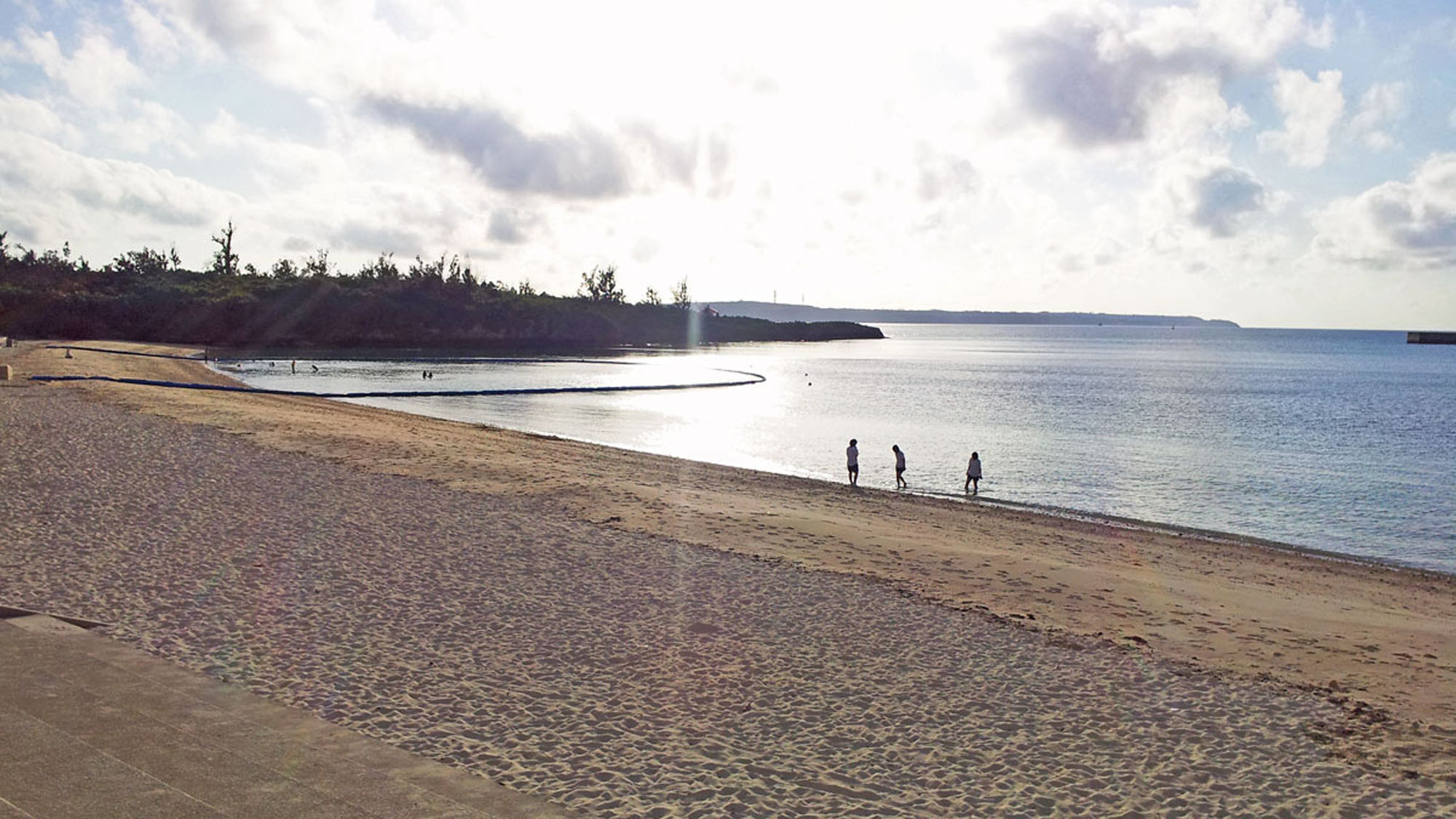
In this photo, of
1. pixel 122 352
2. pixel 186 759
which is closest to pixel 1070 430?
pixel 186 759

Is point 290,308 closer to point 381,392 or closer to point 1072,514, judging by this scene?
Result: point 381,392

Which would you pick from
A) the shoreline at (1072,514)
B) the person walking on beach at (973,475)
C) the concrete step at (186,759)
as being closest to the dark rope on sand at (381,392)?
the shoreline at (1072,514)

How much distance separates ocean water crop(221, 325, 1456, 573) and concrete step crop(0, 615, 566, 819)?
800 inches

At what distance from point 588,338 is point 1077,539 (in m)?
129

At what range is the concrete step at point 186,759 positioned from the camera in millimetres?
5074

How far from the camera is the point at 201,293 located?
4390 inches

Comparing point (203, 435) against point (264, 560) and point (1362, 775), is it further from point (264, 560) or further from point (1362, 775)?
point (1362, 775)

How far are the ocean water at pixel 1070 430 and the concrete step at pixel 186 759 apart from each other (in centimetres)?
2032

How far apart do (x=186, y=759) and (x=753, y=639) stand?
513cm

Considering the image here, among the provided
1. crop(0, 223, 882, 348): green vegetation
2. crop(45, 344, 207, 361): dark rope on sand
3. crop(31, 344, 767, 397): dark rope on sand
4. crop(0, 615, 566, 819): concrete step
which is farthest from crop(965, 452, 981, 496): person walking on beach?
crop(0, 223, 882, 348): green vegetation

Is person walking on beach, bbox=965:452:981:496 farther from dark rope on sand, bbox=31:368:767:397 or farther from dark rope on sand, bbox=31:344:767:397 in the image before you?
dark rope on sand, bbox=31:344:767:397

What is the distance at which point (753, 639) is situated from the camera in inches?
369

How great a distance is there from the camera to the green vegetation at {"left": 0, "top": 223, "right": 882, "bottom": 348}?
96.9 meters

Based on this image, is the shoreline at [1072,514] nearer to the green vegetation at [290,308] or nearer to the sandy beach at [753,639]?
the sandy beach at [753,639]
